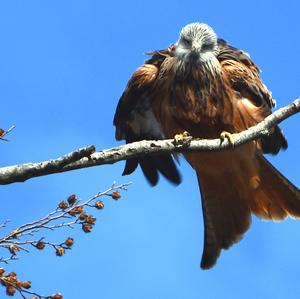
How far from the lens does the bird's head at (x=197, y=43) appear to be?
25.0 ft

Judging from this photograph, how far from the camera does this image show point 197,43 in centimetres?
766

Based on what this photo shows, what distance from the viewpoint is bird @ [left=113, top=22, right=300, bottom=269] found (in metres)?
7.54

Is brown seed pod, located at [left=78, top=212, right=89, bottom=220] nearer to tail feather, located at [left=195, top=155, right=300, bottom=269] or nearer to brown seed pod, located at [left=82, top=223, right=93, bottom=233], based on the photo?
brown seed pod, located at [left=82, top=223, right=93, bottom=233]

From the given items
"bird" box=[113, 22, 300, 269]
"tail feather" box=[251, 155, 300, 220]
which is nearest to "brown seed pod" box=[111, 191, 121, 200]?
"bird" box=[113, 22, 300, 269]

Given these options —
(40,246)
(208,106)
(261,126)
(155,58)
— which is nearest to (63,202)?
(40,246)

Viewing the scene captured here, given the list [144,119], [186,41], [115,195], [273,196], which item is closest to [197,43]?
[186,41]

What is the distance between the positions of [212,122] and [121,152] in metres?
2.65

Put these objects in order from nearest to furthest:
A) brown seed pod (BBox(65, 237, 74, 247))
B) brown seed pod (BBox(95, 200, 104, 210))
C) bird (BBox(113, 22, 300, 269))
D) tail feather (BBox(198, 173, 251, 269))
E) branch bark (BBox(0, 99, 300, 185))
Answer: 1. branch bark (BBox(0, 99, 300, 185))
2. brown seed pod (BBox(65, 237, 74, 247))
3. brown seed pod (BBox(95, 200, 104, 210))
4. bird (BBox(113, 22, 300, 269))
5. tail feather (BBox(198, 173, 251, 269))

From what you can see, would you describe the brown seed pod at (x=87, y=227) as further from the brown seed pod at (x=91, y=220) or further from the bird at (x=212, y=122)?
the bird at (x=212, y=122)

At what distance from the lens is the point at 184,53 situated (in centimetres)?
768

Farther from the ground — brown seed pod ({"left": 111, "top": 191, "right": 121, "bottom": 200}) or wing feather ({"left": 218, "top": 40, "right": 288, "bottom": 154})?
wing feather ({"left": 218, "top": 40, "right": 288, "bottom": 154})

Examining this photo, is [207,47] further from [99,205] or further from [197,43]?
[99,205]

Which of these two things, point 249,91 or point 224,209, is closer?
point 249,91

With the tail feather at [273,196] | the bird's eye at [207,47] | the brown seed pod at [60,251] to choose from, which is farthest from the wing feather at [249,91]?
the brown seed pod at [60,251]
